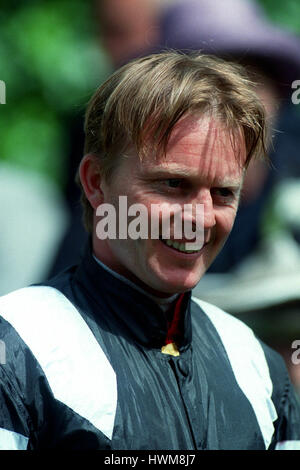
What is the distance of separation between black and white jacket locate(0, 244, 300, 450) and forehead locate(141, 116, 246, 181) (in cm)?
32

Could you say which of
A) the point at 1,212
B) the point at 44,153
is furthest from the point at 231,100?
the point at 44,153

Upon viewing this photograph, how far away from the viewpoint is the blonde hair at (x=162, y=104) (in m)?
2.17

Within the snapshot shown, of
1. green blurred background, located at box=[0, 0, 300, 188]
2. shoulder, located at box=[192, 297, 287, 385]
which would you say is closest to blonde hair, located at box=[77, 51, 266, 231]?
shoulder, located at box=[192, 297, 287, 385]

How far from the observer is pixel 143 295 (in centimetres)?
231

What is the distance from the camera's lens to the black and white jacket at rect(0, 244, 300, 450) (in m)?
2.08

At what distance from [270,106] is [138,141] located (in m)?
1.63

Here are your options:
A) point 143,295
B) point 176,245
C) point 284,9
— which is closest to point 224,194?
point 176,245

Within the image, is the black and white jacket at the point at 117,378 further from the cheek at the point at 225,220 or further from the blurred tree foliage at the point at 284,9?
the blurred tree foliage at the point at 284,9

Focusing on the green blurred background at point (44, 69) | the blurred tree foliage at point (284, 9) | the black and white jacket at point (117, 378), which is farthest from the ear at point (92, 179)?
the blurred tree foliage at point (284, 9)

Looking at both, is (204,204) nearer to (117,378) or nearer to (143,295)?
(143,295)

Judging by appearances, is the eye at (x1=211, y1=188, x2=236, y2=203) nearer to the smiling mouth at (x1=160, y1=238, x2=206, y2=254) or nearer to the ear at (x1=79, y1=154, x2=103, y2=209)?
the smiling mouth at (x1=160, y1=238, x2=206, y2=254)

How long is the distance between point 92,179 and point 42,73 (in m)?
3.92
